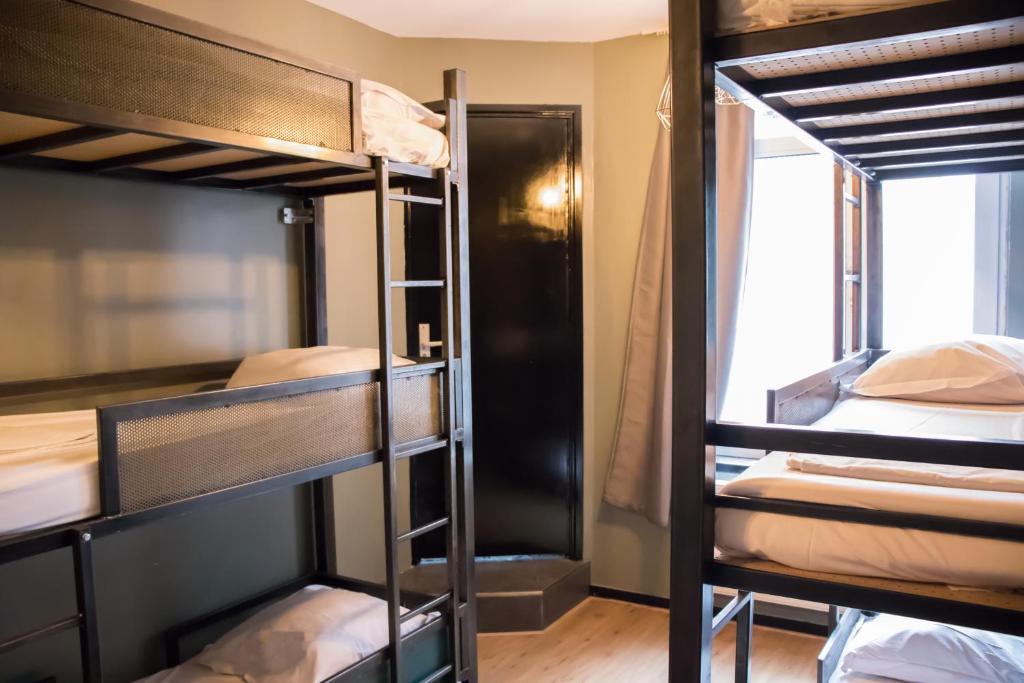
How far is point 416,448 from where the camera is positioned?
8.79 ft

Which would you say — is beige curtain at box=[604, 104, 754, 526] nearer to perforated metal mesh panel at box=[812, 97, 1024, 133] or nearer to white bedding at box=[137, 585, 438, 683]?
perforated metal mesh panel at box=[812, 97, 1024, 133]

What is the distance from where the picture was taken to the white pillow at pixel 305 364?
252cm

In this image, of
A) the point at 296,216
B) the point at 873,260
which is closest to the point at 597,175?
the point at 873,260

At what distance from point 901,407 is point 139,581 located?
8.40 feet

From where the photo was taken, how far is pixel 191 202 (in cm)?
287

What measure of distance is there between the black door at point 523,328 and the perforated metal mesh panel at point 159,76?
164 cm

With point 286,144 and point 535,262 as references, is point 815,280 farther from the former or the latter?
point 286,144

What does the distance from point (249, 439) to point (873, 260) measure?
2.89 metres

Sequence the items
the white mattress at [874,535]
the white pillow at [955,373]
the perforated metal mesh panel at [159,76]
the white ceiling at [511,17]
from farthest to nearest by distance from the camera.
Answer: the white ceiling at [511,17] < the white pillow at [955,373] < the white mattress at [874,535] < the perforated metal mesh panel at [159,76]

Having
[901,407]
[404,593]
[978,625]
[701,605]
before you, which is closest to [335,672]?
[404,593]

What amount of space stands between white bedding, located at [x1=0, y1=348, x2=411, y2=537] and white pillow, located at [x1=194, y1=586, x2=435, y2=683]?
871mm

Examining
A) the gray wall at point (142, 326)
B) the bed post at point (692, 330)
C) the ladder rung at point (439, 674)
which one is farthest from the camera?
the ladder rung at point (439, 674)

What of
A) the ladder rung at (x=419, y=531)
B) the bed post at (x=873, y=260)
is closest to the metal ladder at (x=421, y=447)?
the ladder rung at (x=419, y=531)

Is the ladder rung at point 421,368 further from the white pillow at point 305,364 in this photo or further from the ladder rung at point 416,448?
the ladder rung at point 416,448
